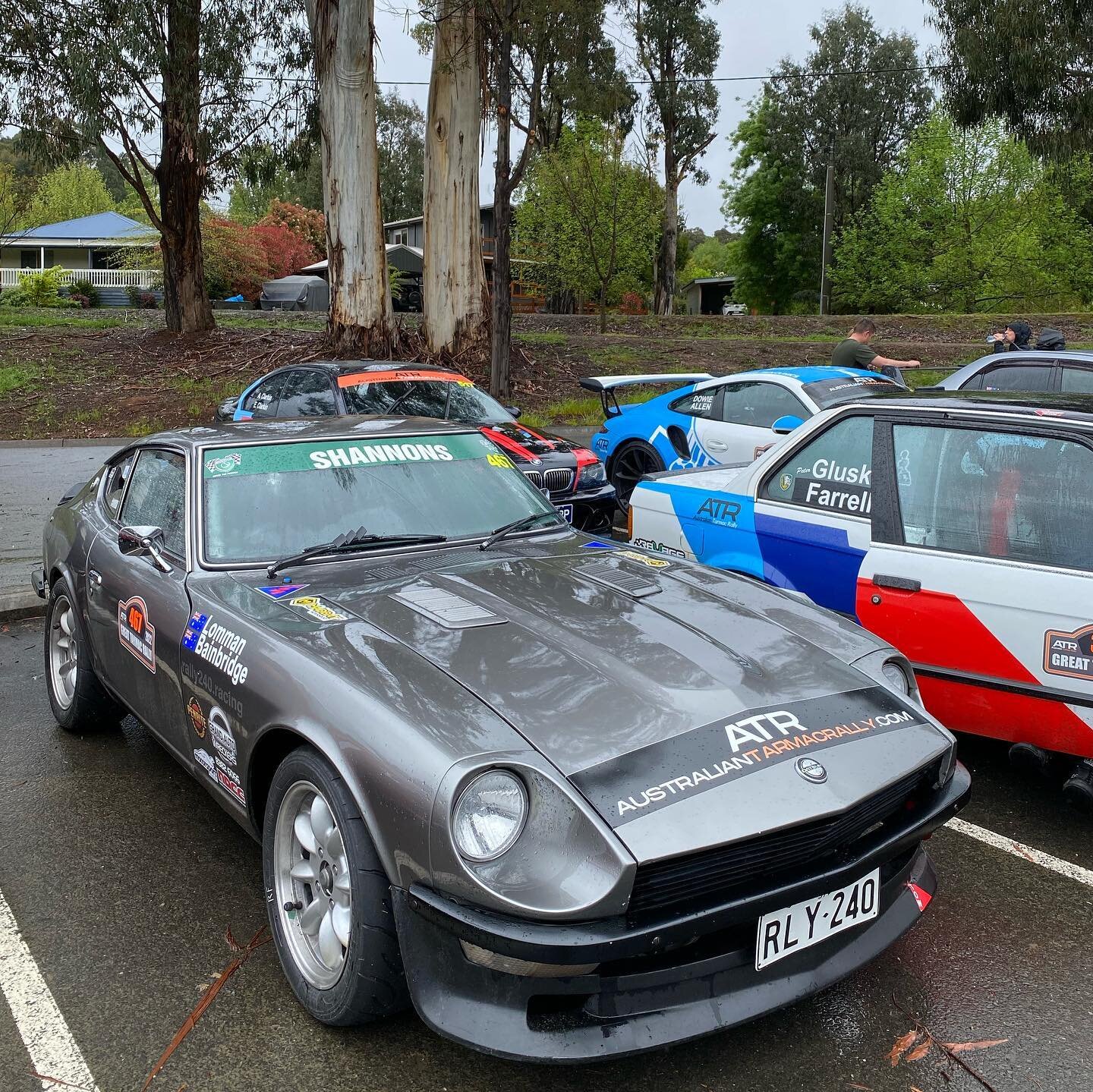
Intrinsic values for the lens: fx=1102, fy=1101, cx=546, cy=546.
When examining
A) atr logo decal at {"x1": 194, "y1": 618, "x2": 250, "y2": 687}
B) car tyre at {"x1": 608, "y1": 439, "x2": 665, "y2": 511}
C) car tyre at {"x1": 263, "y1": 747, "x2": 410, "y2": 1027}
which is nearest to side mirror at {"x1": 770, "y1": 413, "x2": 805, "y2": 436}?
car tyre at {"x1": 608, "y1": 439, "x2": 665, "y2": 511}

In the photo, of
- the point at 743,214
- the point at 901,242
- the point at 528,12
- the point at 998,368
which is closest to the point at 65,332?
the point at 528,12

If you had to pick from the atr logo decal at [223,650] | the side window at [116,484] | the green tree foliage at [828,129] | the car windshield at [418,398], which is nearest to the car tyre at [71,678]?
the side window at [116,484]

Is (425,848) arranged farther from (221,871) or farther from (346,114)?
(346,114)

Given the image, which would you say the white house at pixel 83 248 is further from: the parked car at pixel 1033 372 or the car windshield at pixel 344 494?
the car windshield at pixel 344 494

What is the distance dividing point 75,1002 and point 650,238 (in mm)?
31181

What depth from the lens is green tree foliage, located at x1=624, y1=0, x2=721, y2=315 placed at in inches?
1606

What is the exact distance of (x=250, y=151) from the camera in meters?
21.5

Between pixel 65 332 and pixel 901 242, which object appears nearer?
pixel 65 332

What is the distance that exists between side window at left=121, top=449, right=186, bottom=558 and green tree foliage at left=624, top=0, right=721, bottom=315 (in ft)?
127

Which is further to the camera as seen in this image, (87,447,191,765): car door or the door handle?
the door handle

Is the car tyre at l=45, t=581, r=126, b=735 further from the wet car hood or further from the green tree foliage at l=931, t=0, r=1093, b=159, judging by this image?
the green tree foliage at l=931, t=0, r=1093, b=159

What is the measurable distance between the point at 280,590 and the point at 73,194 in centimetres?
6622

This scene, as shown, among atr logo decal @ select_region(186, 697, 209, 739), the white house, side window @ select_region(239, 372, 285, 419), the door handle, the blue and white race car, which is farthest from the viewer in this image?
the white house

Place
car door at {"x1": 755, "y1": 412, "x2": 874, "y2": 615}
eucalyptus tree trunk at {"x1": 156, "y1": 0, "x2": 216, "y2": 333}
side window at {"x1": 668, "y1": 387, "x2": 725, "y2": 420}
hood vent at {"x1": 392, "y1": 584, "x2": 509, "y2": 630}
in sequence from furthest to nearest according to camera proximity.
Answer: eucalyptus tree trunk at {"x1": 156, "y1": 0, "x2": 216, "y2": 333} → side window at {"x1": 668, "y1": 387, "x2": 725, "y2": 420} → car door at {"x1": 755, "y1": 412, "x2": 874, "y2": 615} → hood vent at {"x1": 392, "y1": 584, "x2": 509, "y2": 630}
